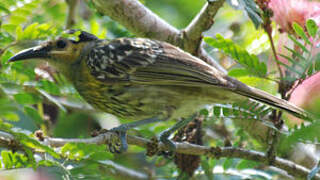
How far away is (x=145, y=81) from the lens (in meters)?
3.50

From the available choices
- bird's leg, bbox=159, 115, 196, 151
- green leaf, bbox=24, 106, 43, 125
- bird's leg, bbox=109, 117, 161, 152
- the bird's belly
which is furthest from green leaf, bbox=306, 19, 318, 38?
green leaf, bbox=24, 106, 43, 125

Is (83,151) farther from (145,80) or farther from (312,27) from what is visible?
(312,27)

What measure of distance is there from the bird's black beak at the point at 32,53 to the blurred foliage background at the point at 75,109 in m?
0.07

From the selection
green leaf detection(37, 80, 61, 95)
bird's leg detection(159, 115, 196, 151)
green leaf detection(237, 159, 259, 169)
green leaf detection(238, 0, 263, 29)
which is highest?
green leaf detection(238, 0, 263, 29)

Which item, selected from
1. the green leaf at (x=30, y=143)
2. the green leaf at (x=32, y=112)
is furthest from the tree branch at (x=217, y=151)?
the green leaf at (x=32, y=112)

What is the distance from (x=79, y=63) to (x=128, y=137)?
956 millimetres

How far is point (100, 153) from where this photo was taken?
2.87m

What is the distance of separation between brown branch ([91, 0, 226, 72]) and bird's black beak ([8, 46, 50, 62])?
20.7 inches

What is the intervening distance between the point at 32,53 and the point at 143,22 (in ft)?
2.92

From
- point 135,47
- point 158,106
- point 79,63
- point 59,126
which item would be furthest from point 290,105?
point 59,126

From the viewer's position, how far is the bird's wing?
3330 millimetres

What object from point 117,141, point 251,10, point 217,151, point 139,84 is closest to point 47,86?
point 139,84

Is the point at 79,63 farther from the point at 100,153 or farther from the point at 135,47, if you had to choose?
the point at 100,153

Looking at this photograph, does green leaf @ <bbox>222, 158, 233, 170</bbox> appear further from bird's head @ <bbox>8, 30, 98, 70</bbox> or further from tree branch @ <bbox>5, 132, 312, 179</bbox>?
bird's head @ <bbox>8, 30, 98, 70</bbox>
